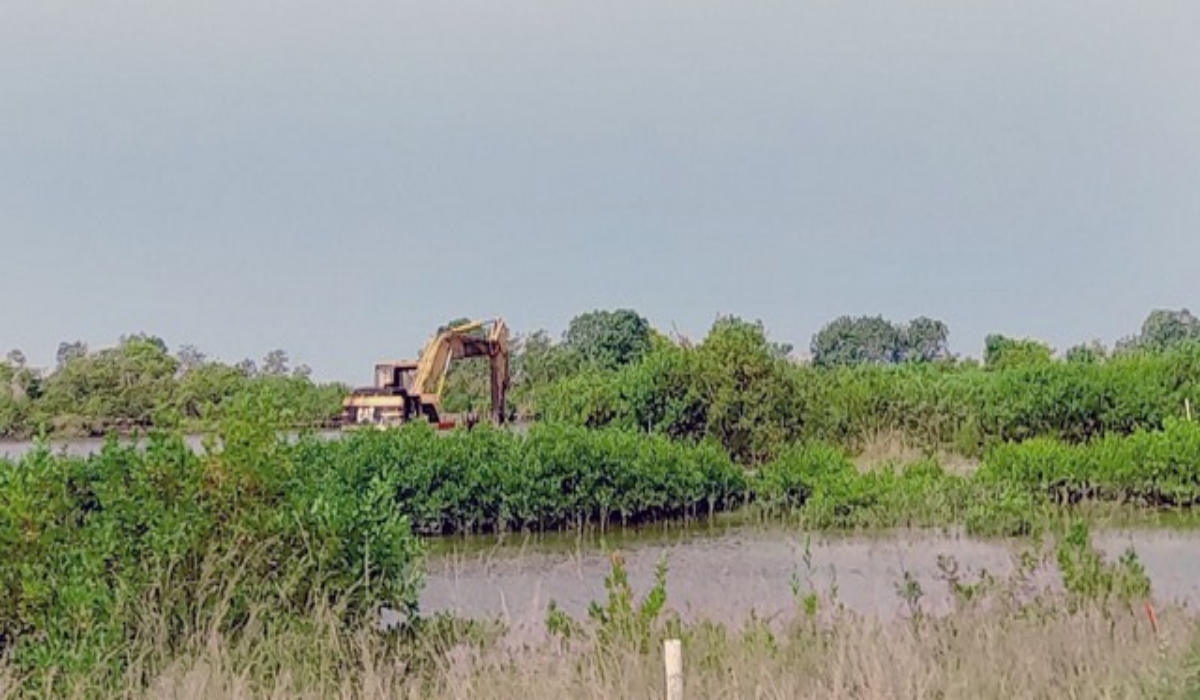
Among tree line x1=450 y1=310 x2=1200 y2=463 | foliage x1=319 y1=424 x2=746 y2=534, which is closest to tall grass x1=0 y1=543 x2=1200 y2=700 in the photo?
foliage x1=319 y1=424 x2=746 y2=534

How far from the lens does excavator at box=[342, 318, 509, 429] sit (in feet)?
76.0

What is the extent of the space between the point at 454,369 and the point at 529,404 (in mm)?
8595

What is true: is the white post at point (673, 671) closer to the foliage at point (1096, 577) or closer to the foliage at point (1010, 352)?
the foliage at point (1096, 577)

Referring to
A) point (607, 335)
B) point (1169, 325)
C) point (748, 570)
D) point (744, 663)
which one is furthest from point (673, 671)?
point (1169, 325)

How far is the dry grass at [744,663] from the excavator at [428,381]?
16119mm

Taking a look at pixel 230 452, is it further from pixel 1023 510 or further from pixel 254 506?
pixel 1023 510

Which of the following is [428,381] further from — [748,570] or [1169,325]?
[1169,325]

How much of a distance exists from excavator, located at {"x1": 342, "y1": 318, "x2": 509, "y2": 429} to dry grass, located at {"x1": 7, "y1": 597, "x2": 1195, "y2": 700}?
16.1 meters

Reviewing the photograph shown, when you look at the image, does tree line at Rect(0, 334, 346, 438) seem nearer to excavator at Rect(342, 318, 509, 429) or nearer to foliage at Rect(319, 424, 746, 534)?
excavator at Rect(342, 318, 509, 429)

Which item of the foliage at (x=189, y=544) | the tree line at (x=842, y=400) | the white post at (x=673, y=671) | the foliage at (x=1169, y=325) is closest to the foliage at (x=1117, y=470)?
the tree line at (x=842, y=400)

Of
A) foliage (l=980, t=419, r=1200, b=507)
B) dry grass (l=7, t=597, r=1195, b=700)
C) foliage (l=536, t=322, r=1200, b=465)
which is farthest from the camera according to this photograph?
foliage (l=536, t=322, r=1200, b=465)

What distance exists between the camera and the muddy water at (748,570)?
20.6 feet

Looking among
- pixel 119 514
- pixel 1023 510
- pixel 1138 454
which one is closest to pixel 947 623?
pixel 119 514

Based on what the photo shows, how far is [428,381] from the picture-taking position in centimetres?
2489
